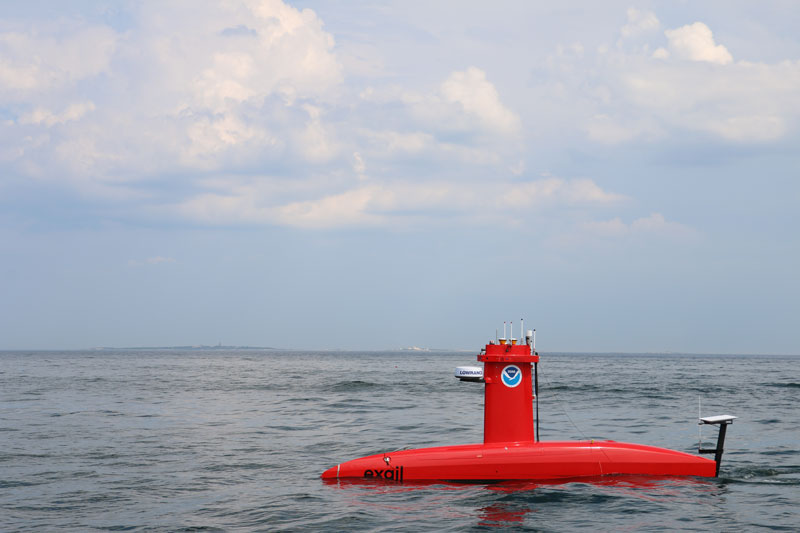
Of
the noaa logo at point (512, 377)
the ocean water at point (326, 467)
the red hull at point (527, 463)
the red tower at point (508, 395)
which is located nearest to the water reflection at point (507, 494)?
the ocean water at point (326, 467)

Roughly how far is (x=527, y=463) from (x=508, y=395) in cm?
146

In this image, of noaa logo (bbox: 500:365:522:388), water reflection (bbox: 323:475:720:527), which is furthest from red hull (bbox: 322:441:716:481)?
noaa logo (bbox: 500:365:522:388)

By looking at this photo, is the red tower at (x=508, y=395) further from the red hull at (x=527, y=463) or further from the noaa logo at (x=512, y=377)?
the red hull at (x=527, y=463)

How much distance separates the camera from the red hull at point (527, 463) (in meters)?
15.0

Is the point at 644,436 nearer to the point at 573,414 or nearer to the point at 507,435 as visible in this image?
the point at 573,414

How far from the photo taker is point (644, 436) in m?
24.3

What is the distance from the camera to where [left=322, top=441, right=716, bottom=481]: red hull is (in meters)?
15.0

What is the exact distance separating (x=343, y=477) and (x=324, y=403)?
76.4 ft

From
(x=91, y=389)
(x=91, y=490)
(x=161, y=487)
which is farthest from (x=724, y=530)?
(x=91, y=389)

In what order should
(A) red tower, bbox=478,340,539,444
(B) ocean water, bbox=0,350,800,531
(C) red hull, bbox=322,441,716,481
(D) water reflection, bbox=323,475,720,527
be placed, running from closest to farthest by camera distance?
(B) ocean water, bbox=0,350,800,531 → (D) water reflection, bbox=323,475,720,527 → (C) red hull, bbox=322,441,716,481 → (A) red tower, bbox=478,340,539,444

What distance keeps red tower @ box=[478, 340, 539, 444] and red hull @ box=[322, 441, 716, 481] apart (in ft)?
0.79

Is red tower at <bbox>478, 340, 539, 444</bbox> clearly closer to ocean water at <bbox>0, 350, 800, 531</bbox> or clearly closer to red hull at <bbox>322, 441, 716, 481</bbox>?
red hull at <bbox>322, 441, 716, 481</bbox>

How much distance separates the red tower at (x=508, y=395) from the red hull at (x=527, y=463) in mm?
241

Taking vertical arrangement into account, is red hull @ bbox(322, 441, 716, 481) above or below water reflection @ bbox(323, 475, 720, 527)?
above
